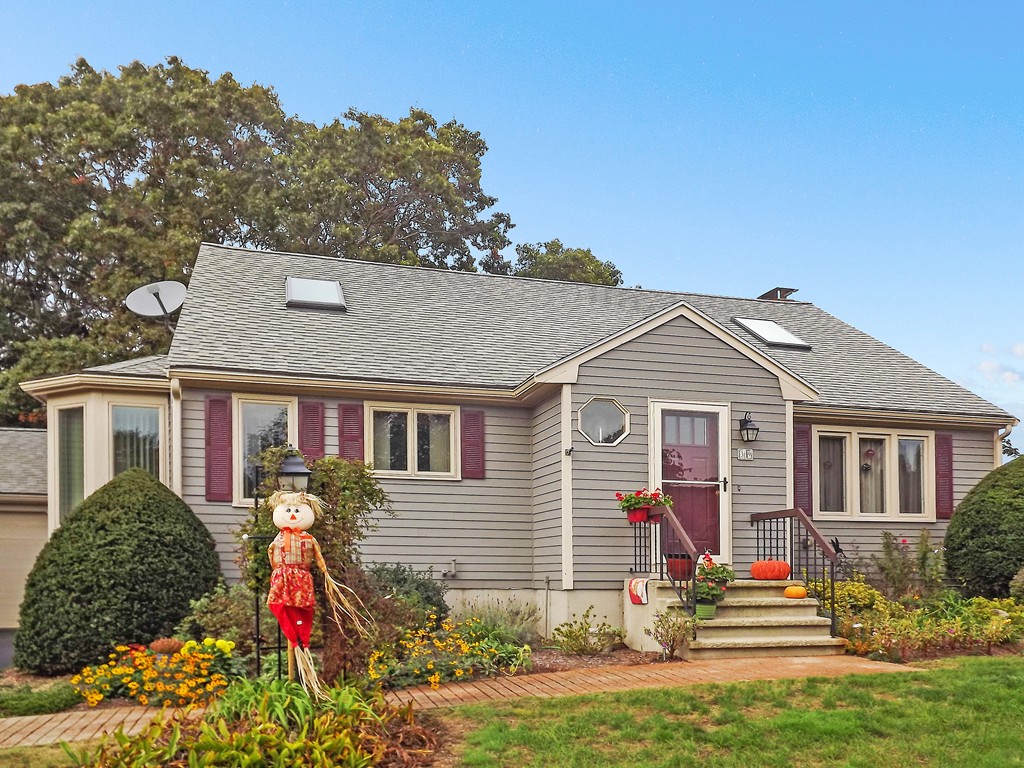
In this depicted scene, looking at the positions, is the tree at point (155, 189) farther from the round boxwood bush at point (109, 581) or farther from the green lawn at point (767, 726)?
the green lawn at point (767, 726)

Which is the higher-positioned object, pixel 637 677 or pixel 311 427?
pixel 311 427

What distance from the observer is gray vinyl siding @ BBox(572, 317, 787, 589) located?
11492 millimetres

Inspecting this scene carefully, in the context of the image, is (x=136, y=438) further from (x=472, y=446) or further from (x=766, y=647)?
(x=766, y=647)

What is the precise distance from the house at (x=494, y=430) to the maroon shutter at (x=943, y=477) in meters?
0.37

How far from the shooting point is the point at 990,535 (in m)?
12.6

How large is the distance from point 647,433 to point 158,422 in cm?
600

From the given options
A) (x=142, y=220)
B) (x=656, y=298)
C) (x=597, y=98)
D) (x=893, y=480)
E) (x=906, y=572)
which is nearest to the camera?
(x=906, y=572)

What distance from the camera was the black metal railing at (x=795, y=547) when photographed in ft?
37.1

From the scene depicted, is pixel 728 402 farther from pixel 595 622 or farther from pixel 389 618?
pixel 389 618

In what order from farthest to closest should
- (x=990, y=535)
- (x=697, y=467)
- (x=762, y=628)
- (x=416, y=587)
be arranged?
(x=990, y=535)
(x=697, y=467)
(x=416, y=587)
(x=762, y=628)

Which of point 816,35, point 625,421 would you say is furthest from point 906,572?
point 816,35

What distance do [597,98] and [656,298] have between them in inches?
137

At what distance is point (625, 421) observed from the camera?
11.8 metres

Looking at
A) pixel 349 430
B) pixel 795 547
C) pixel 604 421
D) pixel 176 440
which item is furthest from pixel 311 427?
pixel 795 547
